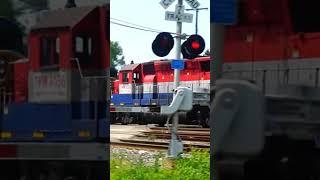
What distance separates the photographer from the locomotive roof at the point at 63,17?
9.76ft

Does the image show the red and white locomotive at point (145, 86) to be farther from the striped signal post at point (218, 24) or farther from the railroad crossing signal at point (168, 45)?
the striped signal post at point (218, 24)

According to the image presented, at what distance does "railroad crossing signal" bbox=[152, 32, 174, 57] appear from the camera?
11.8 ft

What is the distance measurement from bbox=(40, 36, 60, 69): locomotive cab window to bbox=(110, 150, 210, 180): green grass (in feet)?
4.91

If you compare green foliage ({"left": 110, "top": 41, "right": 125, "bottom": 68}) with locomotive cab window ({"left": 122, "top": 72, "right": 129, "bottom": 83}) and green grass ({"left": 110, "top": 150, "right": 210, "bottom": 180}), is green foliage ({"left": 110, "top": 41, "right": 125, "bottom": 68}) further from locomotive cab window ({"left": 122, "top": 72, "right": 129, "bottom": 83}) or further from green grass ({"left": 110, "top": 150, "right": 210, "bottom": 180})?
locomotive cab window ({"left": 122, "top": 72, "right": 129, "bottom": 83})

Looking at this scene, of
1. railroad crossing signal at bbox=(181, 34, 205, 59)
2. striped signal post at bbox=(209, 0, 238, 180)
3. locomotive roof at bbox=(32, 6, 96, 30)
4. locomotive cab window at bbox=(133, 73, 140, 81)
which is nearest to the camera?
striped signal post at bbox=(209, 0, 238, 180)

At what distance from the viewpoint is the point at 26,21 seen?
3.04 m

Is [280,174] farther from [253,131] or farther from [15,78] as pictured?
[15,78]

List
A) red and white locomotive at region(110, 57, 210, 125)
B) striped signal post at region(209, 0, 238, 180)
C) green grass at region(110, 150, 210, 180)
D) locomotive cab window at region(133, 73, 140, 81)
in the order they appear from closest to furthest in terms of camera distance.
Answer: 1. striped signal post at region(209, 0, 238, 180)
2. green grass at region(110, 150, 210, 180)
3. red and white locomotive at region(110, 57, 210, 125)
4. locomotive cab window at region(133, 73, 140, 81)

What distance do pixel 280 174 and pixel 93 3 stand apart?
144cm

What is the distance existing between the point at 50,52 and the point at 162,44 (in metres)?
0.88

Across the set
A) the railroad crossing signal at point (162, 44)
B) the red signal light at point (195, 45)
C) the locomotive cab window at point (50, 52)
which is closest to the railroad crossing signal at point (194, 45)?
the red signal light at point (195, 45)

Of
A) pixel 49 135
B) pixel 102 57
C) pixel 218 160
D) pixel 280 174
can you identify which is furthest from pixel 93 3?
pixel 280 174

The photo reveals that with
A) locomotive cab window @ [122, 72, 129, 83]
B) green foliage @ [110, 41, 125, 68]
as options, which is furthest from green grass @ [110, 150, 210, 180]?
locomotive cab window @ [122, 72, 129, 83]

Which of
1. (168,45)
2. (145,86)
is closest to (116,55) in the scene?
(168,45)
